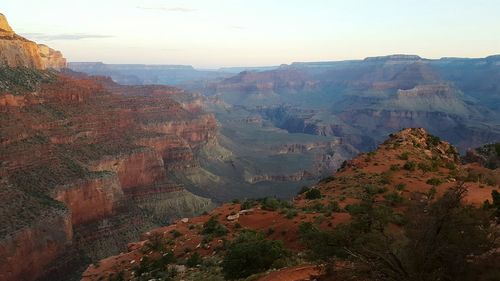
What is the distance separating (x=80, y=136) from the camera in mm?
78750

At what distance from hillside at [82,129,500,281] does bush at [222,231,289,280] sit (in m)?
0.05

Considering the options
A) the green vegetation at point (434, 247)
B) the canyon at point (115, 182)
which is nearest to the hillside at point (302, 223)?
the canyon at point (115, 182)

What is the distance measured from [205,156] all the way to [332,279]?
127 m

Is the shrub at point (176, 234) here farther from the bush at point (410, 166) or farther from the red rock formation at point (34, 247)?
the red rock formation at point (34, 247)

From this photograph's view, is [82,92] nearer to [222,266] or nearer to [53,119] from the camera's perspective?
[53,119]

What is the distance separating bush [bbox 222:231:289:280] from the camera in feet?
77.6

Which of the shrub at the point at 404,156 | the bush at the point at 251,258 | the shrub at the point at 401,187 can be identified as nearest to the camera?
the bush at the point at 251,258

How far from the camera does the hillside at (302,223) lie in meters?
20.4

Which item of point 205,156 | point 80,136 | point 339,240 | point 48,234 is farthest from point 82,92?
point 339,240

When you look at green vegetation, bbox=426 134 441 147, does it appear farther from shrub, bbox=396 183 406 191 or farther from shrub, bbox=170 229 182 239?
shrub, bbox=170 229 182 239

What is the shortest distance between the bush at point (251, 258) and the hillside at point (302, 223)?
5cm

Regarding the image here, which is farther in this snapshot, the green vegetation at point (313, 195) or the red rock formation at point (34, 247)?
the red rock formation at point (34, 247)

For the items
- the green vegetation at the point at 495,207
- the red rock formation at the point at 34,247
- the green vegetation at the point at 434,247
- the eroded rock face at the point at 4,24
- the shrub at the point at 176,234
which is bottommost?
the red rock formation at the point at 34,247

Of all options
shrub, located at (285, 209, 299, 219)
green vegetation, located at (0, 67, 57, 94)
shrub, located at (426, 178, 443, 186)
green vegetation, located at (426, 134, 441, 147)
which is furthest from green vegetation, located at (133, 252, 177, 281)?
green vegetation, located at (0, 67, 57, 94)
